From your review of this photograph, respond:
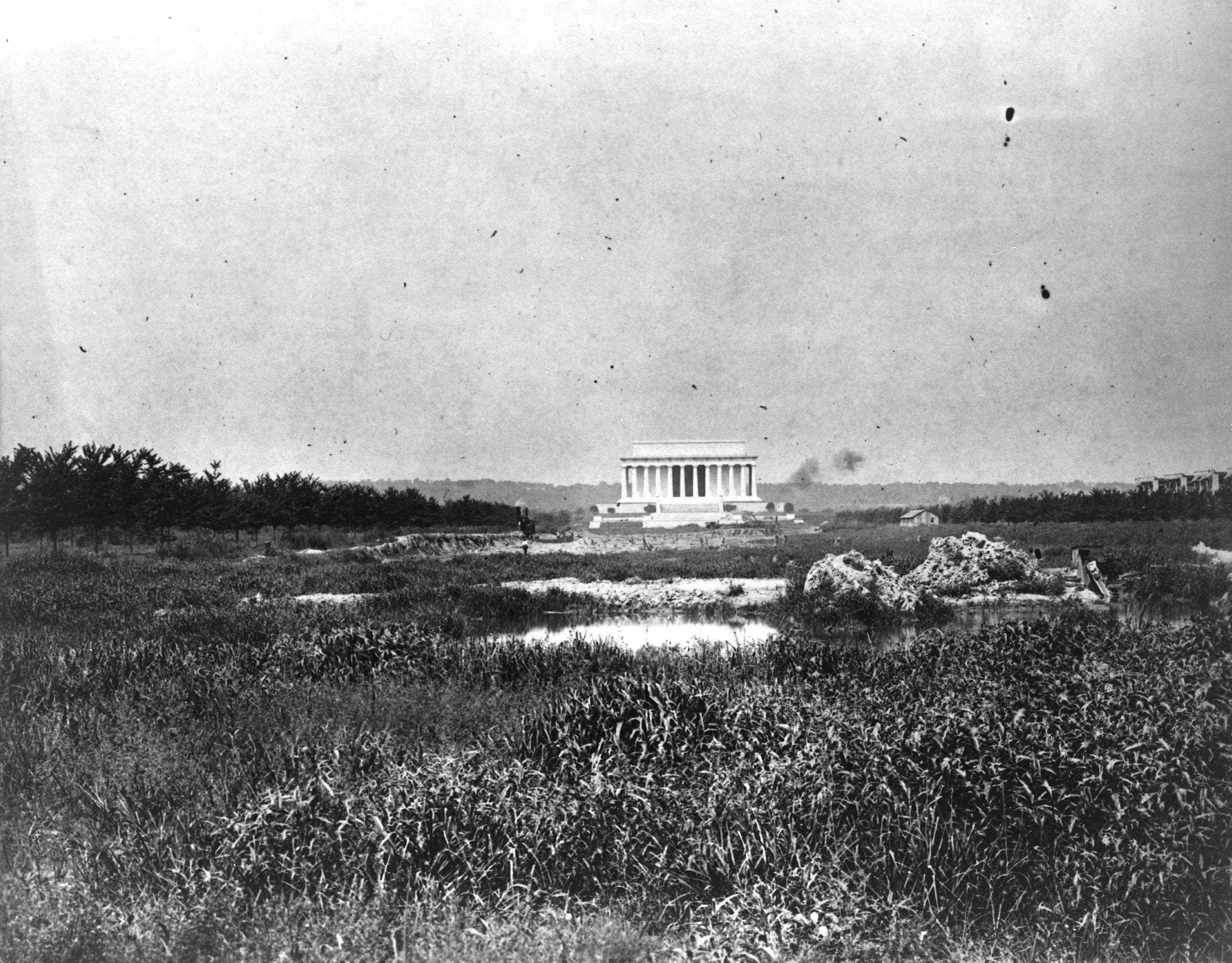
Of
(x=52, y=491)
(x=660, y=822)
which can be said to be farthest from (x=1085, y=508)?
(x=52, y=491)

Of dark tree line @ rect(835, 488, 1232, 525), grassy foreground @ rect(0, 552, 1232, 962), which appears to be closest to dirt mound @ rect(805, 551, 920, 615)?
dark tree line @ rect(835, 488, 1232, 525)

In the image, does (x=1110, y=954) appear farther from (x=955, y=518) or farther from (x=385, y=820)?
(x=955, y=518)

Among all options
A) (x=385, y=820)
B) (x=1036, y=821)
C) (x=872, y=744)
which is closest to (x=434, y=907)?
(x=385, y=820)

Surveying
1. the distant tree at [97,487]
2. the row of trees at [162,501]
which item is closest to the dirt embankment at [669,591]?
the row of trees at [162,501]

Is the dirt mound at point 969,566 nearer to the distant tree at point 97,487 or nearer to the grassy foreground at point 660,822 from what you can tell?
the grassy foreground at point 660,822

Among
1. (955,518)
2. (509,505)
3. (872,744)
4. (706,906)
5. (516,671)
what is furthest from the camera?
(509,505)

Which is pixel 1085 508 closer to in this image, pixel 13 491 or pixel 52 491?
pixel 52 491
